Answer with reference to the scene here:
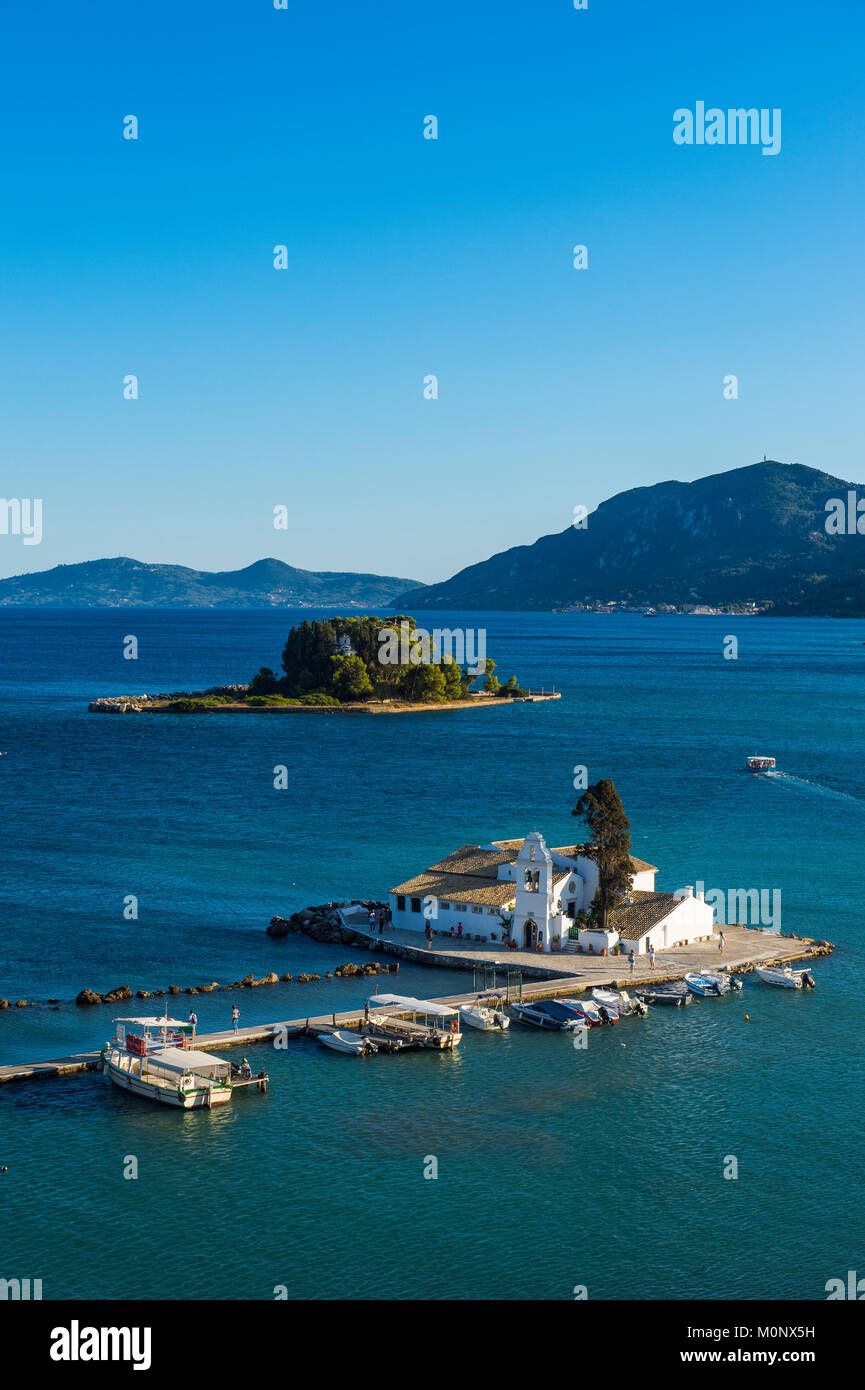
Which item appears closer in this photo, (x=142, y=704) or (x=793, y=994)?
(x=793, y=994)

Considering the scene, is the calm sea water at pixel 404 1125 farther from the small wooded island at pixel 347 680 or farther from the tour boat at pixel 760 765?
the small wooded island at pixel 347 680

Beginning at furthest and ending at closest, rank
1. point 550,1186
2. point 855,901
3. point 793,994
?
point 855,901, point 793,994, point 550,1186

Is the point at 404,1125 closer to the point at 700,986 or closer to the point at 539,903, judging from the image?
the point at 700,986

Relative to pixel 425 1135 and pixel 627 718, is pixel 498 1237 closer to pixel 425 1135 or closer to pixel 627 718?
pixel 425 1135

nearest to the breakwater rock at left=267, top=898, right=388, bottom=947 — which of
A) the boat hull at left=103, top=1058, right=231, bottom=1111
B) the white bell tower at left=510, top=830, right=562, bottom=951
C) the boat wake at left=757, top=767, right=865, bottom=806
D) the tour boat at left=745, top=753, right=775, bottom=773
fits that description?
the white bell tower at left=510, top=830, right=562, bottom=951
